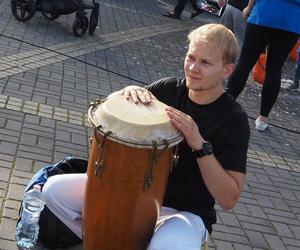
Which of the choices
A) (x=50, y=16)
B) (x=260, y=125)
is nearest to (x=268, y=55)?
(x=260, y=125)

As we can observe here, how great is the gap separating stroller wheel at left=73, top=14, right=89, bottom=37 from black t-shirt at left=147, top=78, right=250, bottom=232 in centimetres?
491

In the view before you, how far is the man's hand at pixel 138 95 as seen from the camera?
97.4 inches

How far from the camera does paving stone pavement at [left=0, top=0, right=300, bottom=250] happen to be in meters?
3.63

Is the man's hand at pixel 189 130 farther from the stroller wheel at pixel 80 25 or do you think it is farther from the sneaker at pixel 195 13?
the sneaker at pixel 195 13

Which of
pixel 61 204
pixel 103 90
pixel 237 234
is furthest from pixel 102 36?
pixel 61 204

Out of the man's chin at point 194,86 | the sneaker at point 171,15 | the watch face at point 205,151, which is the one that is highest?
the man's chin at point 194,86

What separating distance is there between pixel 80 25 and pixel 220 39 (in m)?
5.22

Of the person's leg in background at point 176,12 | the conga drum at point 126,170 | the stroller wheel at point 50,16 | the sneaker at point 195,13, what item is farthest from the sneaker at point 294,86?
the conga drum at point 126,170


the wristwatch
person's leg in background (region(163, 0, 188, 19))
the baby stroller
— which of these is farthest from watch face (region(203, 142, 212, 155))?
person's leg in background (region(163, 0, 188, 19))

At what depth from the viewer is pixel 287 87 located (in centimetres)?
794

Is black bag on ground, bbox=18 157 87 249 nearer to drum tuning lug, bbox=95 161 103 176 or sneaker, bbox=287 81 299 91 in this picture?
drum tuning lug, bbox=95 161 103 176

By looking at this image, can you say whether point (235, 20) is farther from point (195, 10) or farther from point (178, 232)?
point (195, 10)

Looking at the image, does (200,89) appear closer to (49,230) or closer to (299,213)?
(49,230)

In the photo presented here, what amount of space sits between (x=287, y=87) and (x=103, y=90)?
10.7 feet
